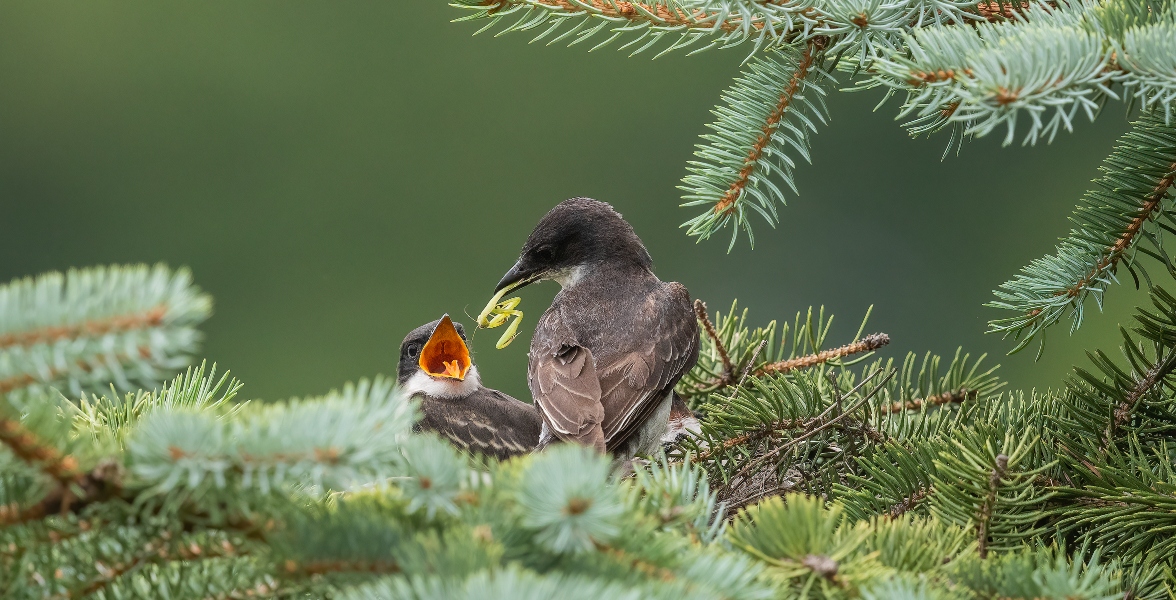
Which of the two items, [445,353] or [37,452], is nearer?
[37,452]

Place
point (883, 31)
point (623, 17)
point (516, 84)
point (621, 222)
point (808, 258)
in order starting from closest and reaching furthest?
point (883, 31) < point (623, 17) < point (621, 222) < point (808, 258) < point (516, 84)

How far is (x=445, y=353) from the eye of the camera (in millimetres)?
3836

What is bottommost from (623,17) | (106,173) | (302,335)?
(302,335)

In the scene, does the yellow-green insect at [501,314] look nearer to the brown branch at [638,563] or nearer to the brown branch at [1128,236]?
the brown branch at [1128,236]

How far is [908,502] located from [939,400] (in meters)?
0.82

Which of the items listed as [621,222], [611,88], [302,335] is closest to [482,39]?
[611,88]

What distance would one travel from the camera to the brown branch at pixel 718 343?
9.11 ft

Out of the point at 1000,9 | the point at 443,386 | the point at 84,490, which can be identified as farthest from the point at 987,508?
the point at 443,386

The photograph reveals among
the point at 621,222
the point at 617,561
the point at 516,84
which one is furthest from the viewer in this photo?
the point at 516,84

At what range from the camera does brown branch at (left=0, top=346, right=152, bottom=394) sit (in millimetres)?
822

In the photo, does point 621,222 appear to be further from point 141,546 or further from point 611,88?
point 611,88

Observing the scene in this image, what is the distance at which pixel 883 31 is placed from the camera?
5.80ft

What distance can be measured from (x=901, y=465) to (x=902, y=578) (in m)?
0.80

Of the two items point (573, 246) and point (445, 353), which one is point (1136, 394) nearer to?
point (573, 246)
